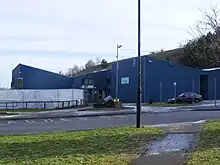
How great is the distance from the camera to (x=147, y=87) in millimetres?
69312

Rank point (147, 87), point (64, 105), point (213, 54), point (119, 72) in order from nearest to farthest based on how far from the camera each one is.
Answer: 1. point (213, 54)
2. point (64, 105)
3. point (147, 87)
4. point (119, 72)

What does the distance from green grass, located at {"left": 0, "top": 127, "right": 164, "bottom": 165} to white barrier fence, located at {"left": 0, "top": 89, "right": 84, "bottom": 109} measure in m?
37.0

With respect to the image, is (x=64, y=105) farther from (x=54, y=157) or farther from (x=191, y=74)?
(x=54, y=157)

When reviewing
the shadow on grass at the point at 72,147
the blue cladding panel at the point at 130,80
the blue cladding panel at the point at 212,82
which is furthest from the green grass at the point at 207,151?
the blue cladding panel at the point at 212,82

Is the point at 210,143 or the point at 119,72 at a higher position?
the point at 119,72

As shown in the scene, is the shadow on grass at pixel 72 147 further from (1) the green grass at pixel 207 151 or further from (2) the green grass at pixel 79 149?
(1) the green grass at pixel 207 151

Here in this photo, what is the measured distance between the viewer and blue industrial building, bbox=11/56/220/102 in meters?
69.8

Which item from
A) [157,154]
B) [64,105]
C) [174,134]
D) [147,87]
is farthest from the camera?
[147,87]

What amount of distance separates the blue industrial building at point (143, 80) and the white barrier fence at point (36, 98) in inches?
596

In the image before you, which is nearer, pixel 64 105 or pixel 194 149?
pixel 194 149

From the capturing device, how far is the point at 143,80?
69.6 meters

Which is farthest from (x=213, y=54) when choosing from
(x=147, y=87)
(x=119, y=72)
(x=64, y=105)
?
(x=119, y=72)

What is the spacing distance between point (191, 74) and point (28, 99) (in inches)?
1112

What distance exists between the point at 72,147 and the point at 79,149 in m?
0.44
